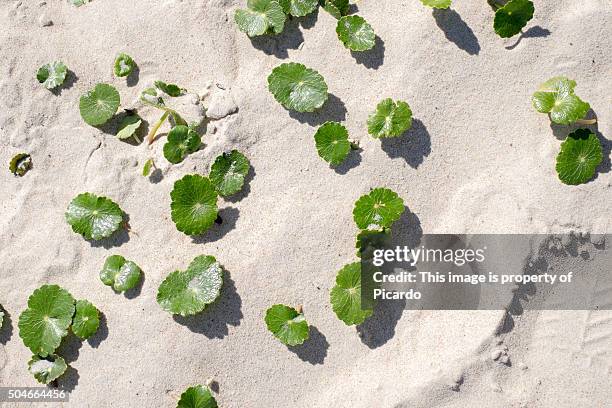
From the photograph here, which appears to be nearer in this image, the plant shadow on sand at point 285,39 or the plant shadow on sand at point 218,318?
the plant shadow on sand at point 218,318

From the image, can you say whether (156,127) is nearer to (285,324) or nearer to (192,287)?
(192,287)

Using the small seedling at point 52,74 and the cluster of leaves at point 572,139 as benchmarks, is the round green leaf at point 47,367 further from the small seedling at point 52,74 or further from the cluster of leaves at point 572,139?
the cluster of leaves at point 572,139

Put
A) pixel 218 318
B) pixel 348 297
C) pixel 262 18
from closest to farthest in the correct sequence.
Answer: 1. pixel 348 297
2. pixel 218 318
3. pixel 262 18

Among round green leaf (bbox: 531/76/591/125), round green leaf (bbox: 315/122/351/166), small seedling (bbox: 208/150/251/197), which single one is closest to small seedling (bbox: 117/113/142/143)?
small seedling (bbox: 208/150/251/197)

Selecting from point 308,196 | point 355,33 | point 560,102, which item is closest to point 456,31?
point 355,33

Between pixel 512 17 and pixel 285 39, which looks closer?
pixel 512 17

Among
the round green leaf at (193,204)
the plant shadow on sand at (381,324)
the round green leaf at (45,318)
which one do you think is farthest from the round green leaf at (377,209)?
the round green leaf at (45,318)
